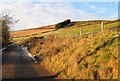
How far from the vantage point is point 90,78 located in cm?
1480

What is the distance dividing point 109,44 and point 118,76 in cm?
526

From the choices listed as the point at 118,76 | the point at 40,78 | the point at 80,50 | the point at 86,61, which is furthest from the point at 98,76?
the point at 80,50

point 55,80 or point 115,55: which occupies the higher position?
point 115,55

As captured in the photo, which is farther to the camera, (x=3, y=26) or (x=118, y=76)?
(x=3, y=26)

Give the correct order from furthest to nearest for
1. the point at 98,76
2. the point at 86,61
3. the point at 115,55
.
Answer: the point at 86,61 → the point at 115,55 → the point at 98,76

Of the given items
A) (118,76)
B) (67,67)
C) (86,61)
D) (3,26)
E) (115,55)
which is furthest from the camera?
(3,26)

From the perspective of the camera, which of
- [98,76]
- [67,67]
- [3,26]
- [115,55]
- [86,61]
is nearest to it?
[98,76]

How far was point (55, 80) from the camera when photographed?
16.9 meters

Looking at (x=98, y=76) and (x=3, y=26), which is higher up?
(x=98, y=76)

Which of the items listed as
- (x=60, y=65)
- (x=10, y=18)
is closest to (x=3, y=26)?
(x=10, y=18)

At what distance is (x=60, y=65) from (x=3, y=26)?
5871 cm

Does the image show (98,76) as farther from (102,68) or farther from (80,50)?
(80,50)

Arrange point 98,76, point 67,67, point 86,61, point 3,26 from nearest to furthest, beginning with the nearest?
point 98,76
point 86,61
point 67,67
point 3,26

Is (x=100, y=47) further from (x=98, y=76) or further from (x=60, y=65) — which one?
(x=98, y=76)
